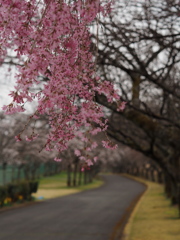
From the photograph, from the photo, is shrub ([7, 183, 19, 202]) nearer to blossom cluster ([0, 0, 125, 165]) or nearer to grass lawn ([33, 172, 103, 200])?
grass lawn ([33, 172, 103, 200])

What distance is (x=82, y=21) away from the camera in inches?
110

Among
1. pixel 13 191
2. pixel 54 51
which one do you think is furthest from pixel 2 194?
pixel 54 51

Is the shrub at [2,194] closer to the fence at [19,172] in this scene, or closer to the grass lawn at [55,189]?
the fence at [19,172]

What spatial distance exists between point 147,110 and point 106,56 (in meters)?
1.82

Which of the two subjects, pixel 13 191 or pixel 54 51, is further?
pixel 13 191

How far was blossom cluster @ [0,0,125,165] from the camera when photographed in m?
2.48

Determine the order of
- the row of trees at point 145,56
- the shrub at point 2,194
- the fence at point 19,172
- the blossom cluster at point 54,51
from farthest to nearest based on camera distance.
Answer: the fence at point 19,172, the shrub at point 2,194, the row of trees at point 145,56, the blossom cluster at point 54,51

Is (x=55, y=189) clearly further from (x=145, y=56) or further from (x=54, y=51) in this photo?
(x=54, y=51)

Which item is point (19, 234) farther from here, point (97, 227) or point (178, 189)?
point (178, 189)

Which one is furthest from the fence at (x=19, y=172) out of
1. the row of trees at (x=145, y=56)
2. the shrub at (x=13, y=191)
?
the row of trees at (x=145, y=56)

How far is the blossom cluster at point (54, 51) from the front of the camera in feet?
8.13

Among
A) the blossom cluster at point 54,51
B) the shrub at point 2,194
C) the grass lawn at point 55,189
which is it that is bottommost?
the grass lawn at point 55,189

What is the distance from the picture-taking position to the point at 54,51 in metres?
2.81

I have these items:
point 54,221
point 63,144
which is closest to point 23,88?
point 63,144
